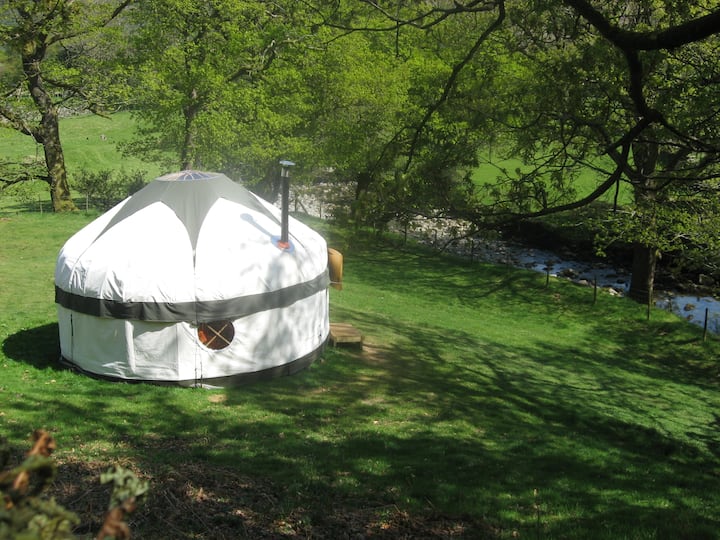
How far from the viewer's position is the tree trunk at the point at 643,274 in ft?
77.8

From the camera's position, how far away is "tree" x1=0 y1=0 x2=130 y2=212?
987 inches

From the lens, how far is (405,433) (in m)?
10.5

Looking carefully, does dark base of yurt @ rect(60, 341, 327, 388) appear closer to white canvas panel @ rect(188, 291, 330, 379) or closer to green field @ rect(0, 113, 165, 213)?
white canvas panel @ rect(188, 291, 330, 379)

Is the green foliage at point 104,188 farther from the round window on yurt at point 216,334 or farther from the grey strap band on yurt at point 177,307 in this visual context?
the round window on yurt at point 216,334

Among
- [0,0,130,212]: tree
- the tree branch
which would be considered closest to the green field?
[0,0,130,212]: tree

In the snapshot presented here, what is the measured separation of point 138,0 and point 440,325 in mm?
17590

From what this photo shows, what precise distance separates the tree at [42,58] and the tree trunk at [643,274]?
20.6m

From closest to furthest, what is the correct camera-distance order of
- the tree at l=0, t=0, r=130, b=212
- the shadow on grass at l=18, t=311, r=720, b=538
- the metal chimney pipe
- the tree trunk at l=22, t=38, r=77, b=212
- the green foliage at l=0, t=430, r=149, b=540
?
1. the green foliage at l=0, t=430, r=149, b=540
2. the shadow on grass at l=18, t=311, r=720, b=538
3. the metal chimney pipe
4. the tree at l=0, t=0, r=130, b=212
5. the tree trunk at l=22, t=38, r=77, b=212

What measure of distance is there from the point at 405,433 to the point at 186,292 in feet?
14.1

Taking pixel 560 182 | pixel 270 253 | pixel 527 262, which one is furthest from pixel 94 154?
pixel 560 182

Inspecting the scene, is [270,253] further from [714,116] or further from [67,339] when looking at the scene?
[714,116]

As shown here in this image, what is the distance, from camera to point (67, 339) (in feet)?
41.6

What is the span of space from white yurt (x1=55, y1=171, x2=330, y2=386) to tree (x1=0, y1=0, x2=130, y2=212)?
15.4 metres

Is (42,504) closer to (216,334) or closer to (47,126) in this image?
(216,334)
